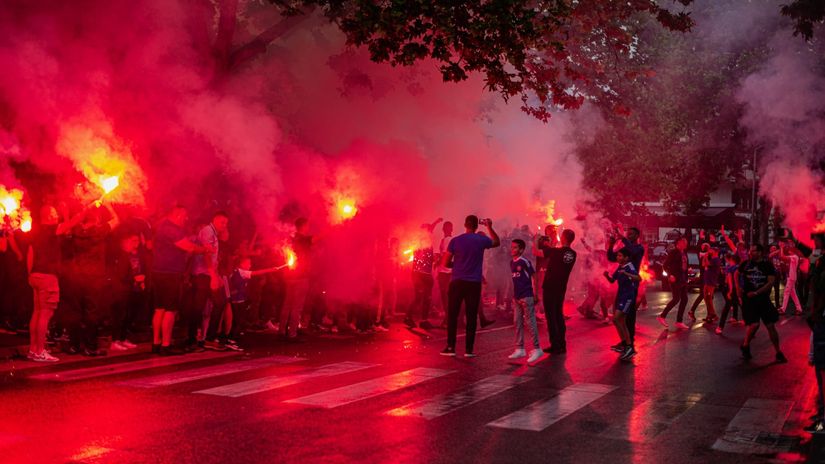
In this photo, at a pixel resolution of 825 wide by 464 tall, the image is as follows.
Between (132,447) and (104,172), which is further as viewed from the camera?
(104,172)

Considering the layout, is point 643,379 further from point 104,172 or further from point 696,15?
point 696,15

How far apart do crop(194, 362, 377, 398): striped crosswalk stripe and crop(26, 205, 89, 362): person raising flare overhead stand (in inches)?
105

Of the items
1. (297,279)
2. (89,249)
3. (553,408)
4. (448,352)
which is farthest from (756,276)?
(89,249)

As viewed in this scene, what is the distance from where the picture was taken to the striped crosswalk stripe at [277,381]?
8012mm

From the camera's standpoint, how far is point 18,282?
480 inches

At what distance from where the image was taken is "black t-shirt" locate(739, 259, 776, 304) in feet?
37.7

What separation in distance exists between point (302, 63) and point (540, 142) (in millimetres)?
8230

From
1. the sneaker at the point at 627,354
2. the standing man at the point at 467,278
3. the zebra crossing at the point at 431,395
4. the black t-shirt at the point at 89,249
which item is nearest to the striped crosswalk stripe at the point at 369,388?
the zebra crossing at the point at 431,395

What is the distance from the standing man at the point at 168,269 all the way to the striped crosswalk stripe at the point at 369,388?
121 inches

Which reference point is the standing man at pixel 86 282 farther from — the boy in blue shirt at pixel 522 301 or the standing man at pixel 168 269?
the boy in blue shirt at pixel 522 301

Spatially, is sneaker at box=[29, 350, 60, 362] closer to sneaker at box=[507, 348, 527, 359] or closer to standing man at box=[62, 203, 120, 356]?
standing man at box=[62, 203, 120, 356]

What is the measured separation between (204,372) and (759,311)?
7168 mm

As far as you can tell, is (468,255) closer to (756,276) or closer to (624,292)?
(624,292)

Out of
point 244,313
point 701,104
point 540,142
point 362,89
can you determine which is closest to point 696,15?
point 701,104
